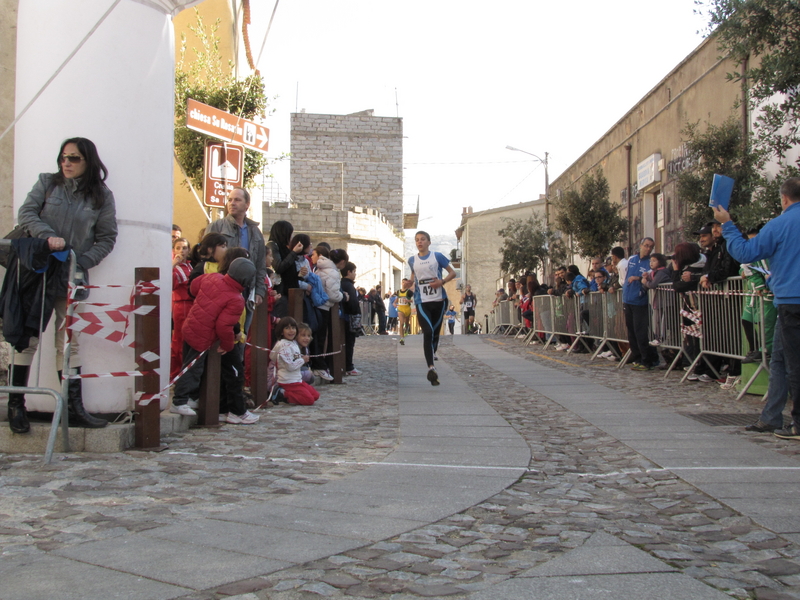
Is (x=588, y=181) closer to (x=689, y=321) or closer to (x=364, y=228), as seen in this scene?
(x=689, y=321)

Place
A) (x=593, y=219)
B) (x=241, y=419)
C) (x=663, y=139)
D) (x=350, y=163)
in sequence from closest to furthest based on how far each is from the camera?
(x=241, y=419)
(x=663, y=139)
(x=593, y=219)
(x=350, y=163)

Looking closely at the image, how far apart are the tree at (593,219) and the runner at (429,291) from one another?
12698 mm

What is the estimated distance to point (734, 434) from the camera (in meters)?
6.02

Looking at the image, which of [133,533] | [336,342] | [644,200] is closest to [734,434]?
[133,533]

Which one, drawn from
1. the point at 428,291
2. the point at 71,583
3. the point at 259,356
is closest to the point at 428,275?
the point at 428,291

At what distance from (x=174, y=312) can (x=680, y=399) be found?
5.06 m

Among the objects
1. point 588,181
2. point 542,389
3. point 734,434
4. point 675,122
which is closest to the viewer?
point 734,434

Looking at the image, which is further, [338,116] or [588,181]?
[338,116]

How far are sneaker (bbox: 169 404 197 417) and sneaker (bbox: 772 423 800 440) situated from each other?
4.44m

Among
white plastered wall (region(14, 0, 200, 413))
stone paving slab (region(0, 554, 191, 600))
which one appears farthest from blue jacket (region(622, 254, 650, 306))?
stone paving slab (region(0, 554, 191, 600))

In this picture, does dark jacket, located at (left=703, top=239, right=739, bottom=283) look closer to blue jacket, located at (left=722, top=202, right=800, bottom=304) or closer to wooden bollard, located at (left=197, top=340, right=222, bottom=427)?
blue jacket, located at (left=722, top=202, right=800, bottom=304)

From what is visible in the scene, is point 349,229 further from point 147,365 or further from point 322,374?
point 147,365

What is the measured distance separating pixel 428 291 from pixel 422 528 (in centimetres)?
620

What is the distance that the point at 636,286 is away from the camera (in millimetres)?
11641
